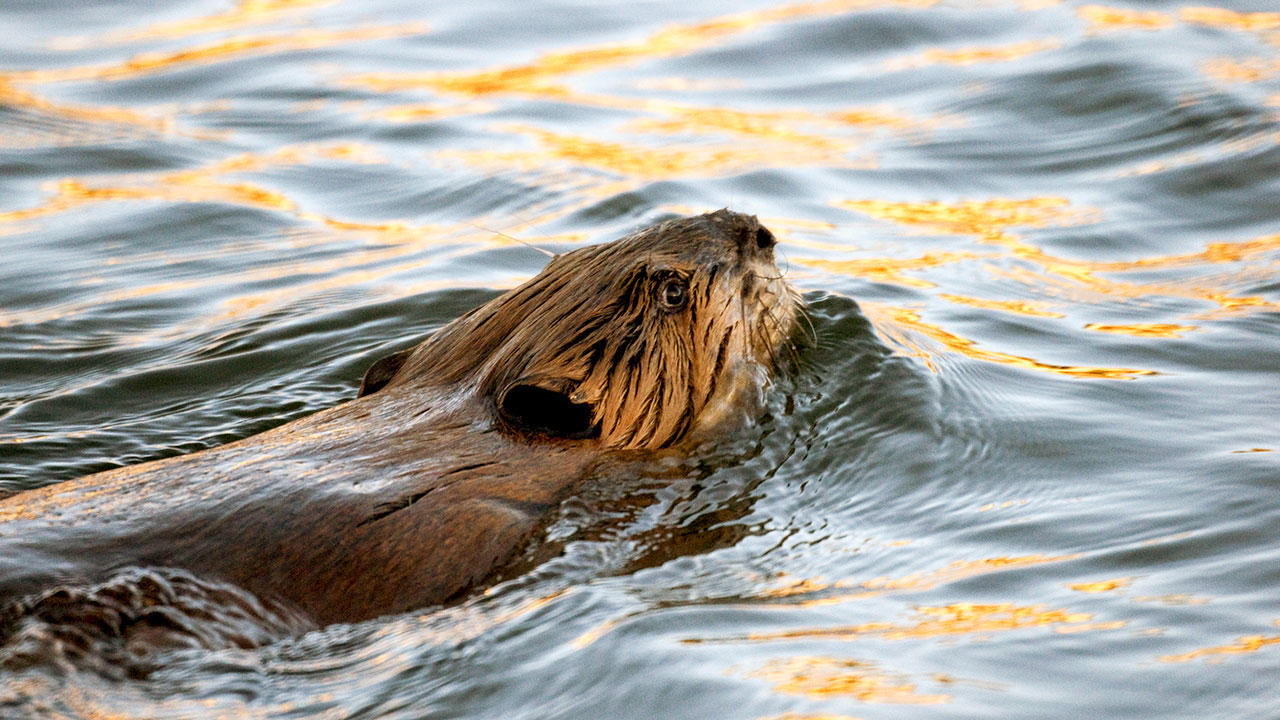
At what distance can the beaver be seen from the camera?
3.73 meters

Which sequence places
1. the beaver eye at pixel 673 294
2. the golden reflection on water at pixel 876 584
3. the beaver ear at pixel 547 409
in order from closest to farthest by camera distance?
the golden reflection on water at pixel 876 584, the beaver ear at pixel 547 409, the beaver eye at pixel 673 294

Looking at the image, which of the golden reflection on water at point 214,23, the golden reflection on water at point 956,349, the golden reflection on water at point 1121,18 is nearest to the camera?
the golden reflection on water at point 956,349

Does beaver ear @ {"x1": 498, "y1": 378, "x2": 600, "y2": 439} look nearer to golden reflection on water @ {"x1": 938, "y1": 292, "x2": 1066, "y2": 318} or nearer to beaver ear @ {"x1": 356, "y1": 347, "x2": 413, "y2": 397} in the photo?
beaver ear @ {"x1": 356, "y1": 347, "x2": 413, "y2": 397}

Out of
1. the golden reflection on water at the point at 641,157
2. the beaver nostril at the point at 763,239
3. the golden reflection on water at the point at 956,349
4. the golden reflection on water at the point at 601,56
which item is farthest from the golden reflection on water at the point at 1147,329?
the golden reflection on water at the point at 601,56

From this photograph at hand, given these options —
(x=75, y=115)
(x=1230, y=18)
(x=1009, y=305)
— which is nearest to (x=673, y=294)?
(x=1009, y=305)

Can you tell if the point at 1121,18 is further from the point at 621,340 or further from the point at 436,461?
the point at 436,461

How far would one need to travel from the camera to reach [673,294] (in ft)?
15.8

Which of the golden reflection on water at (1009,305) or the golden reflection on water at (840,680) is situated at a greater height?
the golden reflection on water at (1009,305)

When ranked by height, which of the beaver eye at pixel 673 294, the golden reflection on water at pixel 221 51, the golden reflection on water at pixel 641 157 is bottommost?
the beaver eye at pixel 673 294

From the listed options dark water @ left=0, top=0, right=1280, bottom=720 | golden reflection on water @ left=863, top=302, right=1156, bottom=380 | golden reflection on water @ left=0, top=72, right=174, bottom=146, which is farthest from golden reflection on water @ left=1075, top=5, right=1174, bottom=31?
golden reflection on water @ left=0, top=72, right=174, bottom=146

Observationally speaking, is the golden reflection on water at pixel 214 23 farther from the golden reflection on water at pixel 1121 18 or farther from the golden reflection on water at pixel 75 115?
the golden reflection on water at pixel 1121 18

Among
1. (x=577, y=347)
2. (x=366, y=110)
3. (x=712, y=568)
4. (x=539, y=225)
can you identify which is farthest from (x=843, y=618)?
(x=366, y=110)

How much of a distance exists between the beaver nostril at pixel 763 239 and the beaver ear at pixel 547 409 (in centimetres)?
89

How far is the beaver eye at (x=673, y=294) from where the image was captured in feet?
15.7
